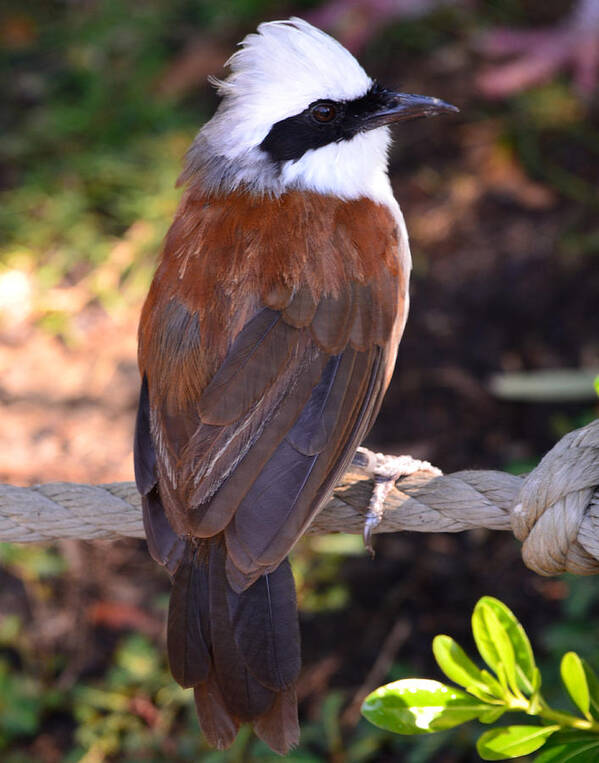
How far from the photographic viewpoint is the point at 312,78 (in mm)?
3193

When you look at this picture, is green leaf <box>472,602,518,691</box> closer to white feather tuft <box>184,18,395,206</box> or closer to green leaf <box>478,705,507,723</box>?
green leaf <box>478,705,507,723</box>

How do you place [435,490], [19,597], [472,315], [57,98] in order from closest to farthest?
[435,490]
[19,597]
[472,315]
[57,98]

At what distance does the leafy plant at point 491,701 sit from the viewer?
72.6 inches

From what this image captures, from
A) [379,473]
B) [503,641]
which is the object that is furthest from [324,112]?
[503,641]

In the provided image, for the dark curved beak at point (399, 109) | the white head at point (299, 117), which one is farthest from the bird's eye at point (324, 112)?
the dark curved beak at point (399, 109)

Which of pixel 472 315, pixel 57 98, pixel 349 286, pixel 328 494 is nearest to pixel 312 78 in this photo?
pixel 349 286

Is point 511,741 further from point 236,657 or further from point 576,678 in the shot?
point 236,657

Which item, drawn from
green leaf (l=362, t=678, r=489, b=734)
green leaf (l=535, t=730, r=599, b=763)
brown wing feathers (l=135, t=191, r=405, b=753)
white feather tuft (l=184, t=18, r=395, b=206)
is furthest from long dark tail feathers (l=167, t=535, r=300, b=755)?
A: white feather tuft (l=184, t=18, r=395, b=206)

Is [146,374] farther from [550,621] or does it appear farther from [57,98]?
[57,98]

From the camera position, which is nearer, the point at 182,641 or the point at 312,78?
the point at 182,641

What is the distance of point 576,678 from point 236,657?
99 centimetres

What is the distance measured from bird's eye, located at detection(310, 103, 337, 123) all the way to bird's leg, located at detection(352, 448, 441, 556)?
1148mm

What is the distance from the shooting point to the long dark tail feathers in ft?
8.10

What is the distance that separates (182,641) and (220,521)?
0.33m
